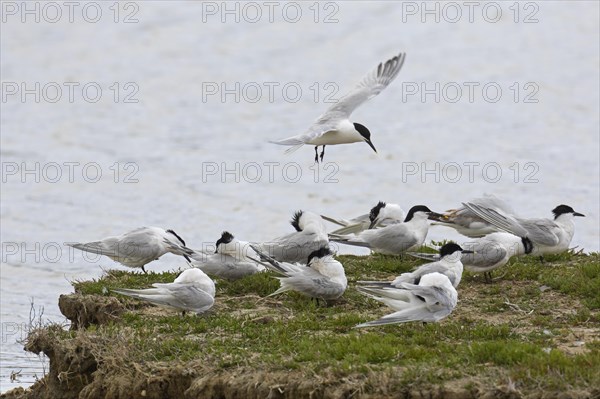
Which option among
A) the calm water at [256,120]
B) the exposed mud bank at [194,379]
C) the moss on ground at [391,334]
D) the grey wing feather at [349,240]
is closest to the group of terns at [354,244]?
the grey wing feather at [349,240]

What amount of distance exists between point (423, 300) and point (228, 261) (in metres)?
2.35

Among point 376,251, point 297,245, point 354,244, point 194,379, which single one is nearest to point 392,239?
point 376,251

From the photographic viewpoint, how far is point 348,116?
42.8 feet

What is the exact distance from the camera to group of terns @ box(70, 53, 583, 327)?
8.48m

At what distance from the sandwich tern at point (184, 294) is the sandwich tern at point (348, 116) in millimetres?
2904

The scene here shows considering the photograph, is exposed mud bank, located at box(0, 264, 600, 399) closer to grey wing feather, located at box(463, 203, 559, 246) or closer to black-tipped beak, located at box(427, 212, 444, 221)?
grey wing feather, located at box(463, 203, 559, 246)

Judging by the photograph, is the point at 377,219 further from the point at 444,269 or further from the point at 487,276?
the point at 444,269

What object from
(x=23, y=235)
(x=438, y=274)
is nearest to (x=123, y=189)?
(x=23, y=235)

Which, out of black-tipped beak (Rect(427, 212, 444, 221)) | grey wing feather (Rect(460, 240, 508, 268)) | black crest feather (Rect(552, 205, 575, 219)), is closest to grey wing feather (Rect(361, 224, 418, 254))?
black-tipped beak (Rect(427, 212, 444, 221))

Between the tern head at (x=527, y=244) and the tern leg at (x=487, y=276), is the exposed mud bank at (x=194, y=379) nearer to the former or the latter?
the tern leg at (x=487, y=276)

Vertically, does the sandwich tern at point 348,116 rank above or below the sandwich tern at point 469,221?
above

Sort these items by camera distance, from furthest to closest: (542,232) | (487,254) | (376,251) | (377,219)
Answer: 1. (377,219)
2. (376,251)
3. (542,232)
4. (487,254)

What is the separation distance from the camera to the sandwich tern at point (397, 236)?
35.4 ft

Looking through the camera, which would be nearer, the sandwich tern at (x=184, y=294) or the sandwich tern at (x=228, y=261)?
the sandwich tern at (x=184, y=294)
